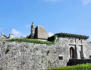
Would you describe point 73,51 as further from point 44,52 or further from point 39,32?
point 39,32

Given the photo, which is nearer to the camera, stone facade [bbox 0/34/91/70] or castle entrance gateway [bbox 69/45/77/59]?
stone facade [bbox 0/34/91/70]

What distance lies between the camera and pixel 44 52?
22531 mm

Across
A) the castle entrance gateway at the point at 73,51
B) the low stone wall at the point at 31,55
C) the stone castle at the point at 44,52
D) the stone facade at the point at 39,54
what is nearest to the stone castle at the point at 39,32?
the stone castle at the point at 44,52

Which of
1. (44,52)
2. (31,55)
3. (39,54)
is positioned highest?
(44,52)

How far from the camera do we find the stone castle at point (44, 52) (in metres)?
19.4

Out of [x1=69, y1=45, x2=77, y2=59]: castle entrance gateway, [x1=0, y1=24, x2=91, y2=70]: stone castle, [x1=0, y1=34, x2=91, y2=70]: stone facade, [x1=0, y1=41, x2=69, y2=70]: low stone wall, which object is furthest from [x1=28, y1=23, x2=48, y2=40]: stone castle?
[x1=69, y1=45, x2=77, y2=59]: castle entrance gateway

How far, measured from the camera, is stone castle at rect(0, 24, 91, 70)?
19.4 metres

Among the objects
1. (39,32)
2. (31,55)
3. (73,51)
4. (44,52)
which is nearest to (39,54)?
(44,52)

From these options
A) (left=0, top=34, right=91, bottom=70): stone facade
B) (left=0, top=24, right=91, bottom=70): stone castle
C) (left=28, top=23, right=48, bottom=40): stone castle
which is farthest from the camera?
(left=28, top=23, right=48, bottom=40): stone castle

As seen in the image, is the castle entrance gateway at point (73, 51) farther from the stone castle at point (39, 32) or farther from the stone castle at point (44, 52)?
the stone castle at point (39, 32)

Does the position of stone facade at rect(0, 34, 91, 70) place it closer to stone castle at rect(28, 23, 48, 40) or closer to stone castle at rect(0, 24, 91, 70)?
stone castle at rect(0, 24, 91, 70)

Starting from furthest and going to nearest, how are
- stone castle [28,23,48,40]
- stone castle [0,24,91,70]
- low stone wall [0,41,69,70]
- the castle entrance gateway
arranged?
stone castle [28,23,48,40] < the castle entrance gateway < stone castle [0,24,91,70] < low stone wall [0,41,69,70]

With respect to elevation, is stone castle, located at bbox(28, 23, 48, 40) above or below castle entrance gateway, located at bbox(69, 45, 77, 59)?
above

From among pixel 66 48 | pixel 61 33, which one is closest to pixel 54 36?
pixel 61 33
